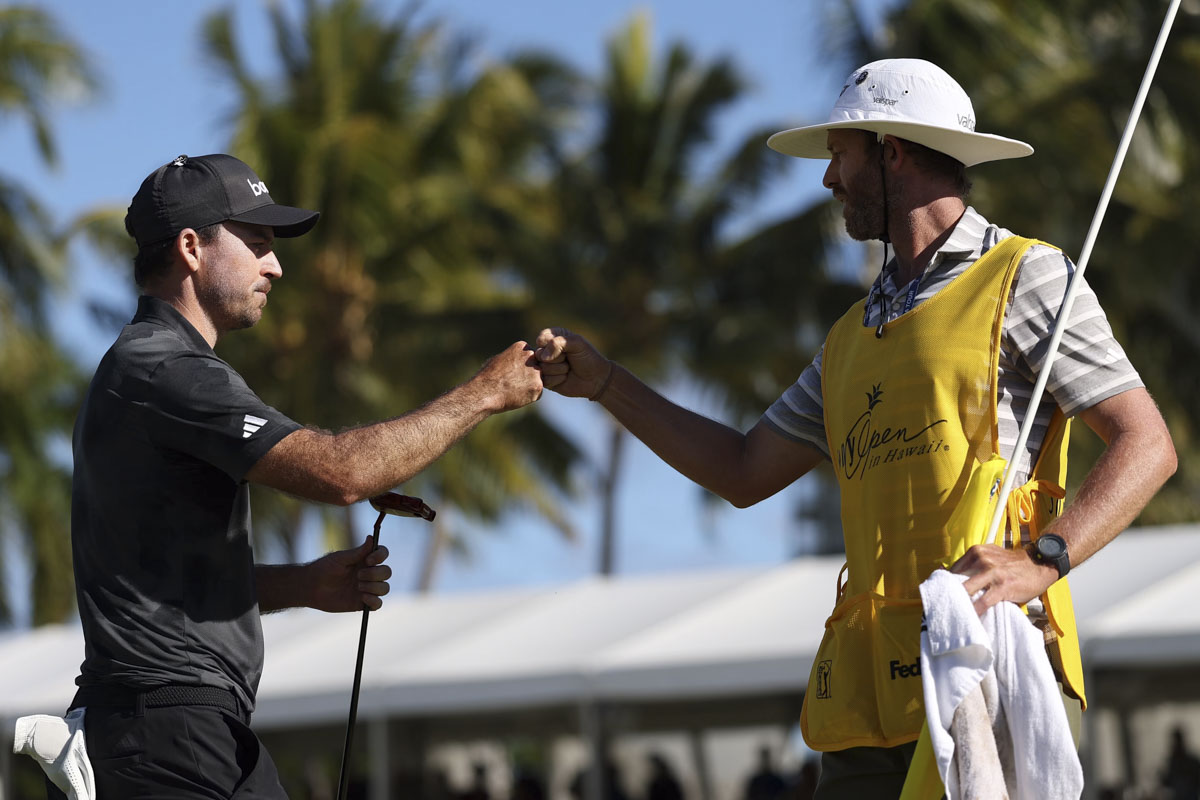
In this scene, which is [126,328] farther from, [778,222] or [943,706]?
[778,222]

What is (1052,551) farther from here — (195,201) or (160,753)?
(195,201)

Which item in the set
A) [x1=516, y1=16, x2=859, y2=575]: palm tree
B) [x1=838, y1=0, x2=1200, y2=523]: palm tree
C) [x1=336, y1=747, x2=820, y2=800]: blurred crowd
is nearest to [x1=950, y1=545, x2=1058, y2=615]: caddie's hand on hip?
[x1=336, y1=747, x2=820, y2=800]: blurred crowd

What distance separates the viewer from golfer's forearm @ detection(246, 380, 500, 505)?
2992mm

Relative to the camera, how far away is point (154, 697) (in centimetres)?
293

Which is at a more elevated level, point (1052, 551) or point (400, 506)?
point (400, 506)

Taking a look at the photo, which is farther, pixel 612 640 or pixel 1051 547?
pixel 612 640

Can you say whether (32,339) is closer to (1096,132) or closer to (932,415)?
(1096,132)

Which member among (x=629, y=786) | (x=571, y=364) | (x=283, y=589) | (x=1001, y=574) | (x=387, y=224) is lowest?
(x=629, y=786)

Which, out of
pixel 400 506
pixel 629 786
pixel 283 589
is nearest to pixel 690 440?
pixel 400 506

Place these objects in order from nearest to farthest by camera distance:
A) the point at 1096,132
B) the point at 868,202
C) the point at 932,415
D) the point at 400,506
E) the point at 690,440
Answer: the point at 932,415, the point at 868,202, the point at 400,506, the point at 690,440, the point at 1096,132

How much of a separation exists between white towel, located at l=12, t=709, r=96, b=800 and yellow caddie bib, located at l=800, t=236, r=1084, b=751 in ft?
4.27

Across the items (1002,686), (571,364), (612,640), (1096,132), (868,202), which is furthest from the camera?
(1096,132)

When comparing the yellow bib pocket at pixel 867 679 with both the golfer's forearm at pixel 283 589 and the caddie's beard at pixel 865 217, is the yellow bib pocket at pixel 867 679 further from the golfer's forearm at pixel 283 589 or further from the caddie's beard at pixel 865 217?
the golfer's forearm at pixel 283 589

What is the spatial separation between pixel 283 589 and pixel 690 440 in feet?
3.06
